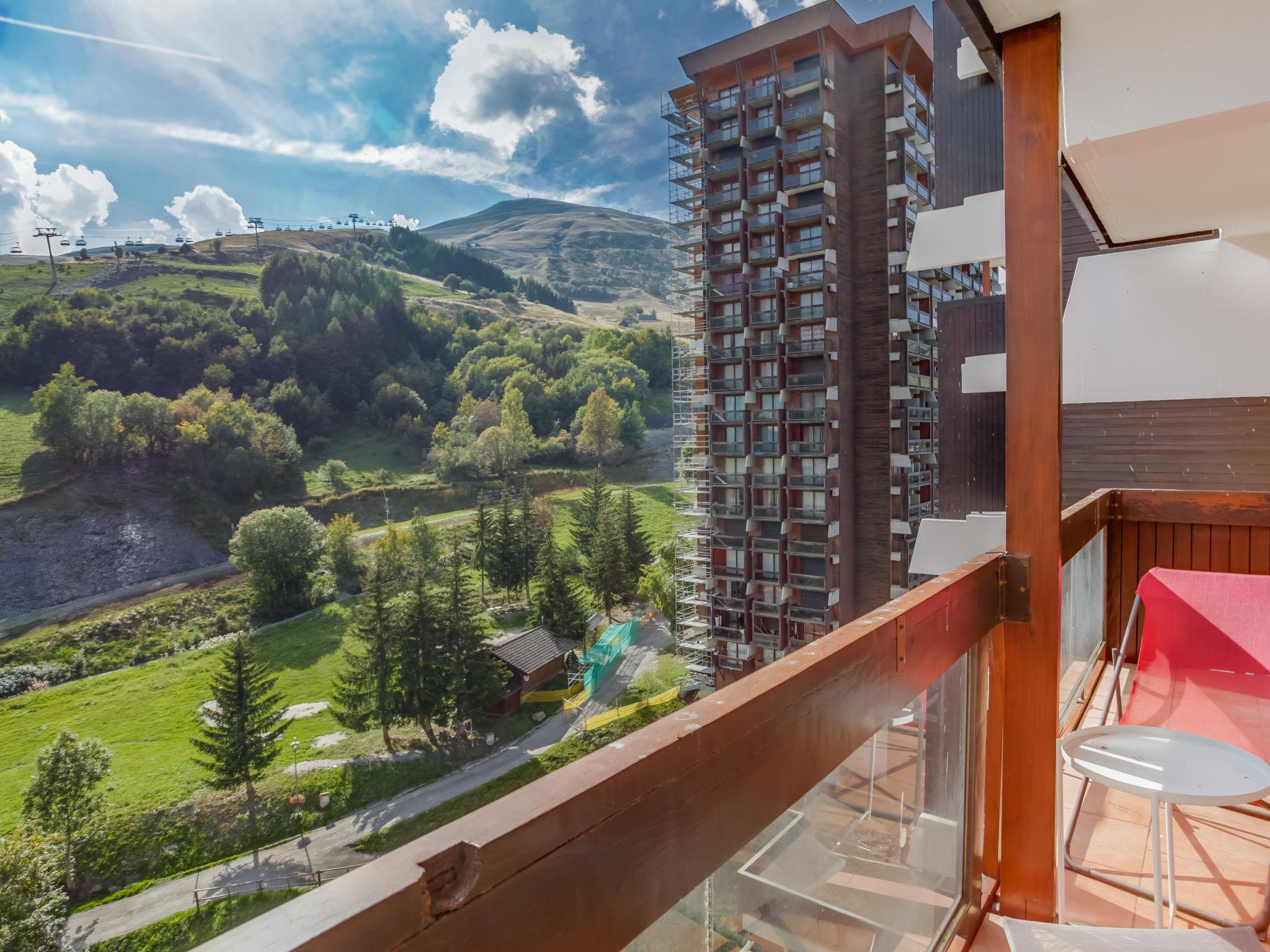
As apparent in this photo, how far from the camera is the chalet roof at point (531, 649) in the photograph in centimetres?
1202

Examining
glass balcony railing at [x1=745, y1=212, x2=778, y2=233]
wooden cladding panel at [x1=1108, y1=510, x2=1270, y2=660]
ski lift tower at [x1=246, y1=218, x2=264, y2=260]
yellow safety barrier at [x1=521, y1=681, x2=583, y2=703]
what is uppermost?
ski lift tower at [x1=246, y1=218, x2=264, y2=260]

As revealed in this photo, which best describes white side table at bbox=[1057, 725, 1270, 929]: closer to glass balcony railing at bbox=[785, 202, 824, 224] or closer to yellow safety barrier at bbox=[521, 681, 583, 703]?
glass balcony railing at bbox=[785, 202, 824, 224]

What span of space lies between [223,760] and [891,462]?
10.3 metres

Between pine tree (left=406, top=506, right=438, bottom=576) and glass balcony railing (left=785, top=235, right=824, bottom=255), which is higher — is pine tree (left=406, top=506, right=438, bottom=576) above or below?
below

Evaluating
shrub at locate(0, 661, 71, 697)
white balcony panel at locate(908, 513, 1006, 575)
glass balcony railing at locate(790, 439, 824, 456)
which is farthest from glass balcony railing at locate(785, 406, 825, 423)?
shrub at locate(0, 661, 71, 697)

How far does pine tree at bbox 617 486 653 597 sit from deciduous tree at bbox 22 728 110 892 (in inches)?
354

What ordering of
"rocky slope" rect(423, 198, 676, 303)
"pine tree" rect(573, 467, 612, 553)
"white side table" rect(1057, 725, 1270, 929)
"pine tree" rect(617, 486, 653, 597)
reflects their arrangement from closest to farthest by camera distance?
"white side table" rect(1057, 725, 1270, 929) → "pine tree" rect(617, 486, 653, 597) → "pine tree" rect(573, 467, 612, 553) → "rocky slope" rect(423, 198, 676, 303)

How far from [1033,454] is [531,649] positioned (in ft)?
40.8

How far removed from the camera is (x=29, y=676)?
12.1 m

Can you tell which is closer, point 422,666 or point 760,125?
point 760,125

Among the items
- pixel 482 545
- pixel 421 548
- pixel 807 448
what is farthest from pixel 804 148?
pixel 421 548

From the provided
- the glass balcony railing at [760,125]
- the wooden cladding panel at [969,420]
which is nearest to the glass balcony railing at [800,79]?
the glass balcony railing at [760,125]

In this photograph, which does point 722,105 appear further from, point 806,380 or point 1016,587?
point 1016,587

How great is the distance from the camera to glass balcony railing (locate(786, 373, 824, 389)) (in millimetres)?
8531
